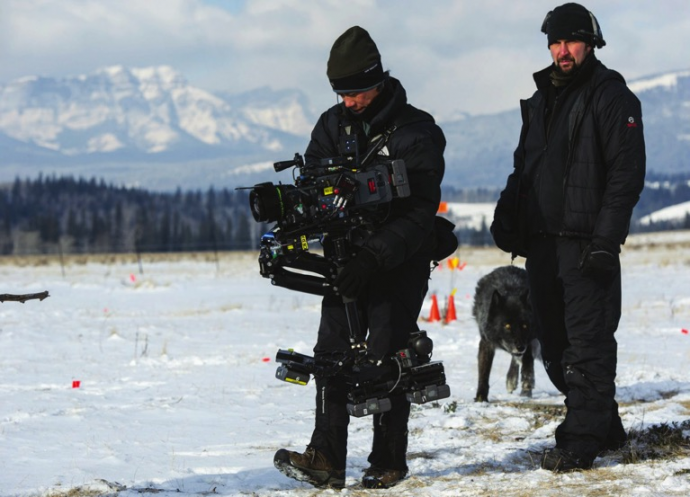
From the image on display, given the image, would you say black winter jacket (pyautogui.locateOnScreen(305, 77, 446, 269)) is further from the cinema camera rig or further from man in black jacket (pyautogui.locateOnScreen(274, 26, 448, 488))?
the cinema camera rig

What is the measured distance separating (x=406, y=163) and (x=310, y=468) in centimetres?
188

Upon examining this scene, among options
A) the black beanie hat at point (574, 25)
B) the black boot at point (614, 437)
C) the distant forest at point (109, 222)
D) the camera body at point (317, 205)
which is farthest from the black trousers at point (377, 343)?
the distant forest at point (109, 222)

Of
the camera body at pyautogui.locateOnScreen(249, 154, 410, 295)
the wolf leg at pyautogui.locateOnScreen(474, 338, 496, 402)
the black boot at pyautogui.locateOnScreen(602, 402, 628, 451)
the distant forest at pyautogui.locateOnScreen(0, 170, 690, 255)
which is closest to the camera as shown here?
the camera body at pyautogui.locateOnScreen(249, 154, 410, 295)

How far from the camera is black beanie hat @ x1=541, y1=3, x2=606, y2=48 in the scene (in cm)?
543

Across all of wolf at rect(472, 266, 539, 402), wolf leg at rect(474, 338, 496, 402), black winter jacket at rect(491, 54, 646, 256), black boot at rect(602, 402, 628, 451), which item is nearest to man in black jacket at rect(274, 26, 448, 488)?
black winter jacket at rect(491, 54, 646, 256)

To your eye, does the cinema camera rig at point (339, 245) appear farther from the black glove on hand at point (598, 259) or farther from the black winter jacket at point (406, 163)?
the black glove on hand at point (598, 259)

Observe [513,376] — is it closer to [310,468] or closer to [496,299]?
[496,299]

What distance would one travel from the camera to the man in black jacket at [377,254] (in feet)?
16.3

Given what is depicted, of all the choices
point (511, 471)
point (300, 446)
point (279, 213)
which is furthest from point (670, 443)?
point (279, 213)

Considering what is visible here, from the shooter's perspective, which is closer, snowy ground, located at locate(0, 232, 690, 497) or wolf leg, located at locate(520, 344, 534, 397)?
snowy ground, located at locate(0, 232, 690, 497)

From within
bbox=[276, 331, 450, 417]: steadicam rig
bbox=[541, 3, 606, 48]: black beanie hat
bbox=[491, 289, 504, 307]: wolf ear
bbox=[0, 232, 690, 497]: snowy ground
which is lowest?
bbox=[0, 232, 690, 497]: snowy ground

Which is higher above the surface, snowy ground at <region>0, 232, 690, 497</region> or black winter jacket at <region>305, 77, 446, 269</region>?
black winter jacket at <region>305, 77, 446, 269</region>

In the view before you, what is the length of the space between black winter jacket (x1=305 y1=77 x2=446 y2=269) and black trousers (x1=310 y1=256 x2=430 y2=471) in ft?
0.82

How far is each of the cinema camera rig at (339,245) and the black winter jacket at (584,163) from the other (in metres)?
1.21
